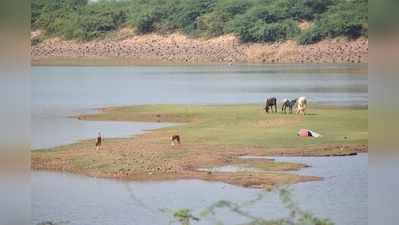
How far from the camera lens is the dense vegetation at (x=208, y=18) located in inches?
280

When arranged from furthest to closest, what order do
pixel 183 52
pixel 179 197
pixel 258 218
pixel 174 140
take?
pixel 183 52 < pixel 174 140 < pixel 179 197 < pixel 258 218

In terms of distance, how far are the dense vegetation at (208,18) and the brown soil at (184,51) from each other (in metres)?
0.05

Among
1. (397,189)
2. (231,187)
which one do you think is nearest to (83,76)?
(231,187)

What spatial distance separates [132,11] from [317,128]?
149cm

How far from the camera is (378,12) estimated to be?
21.7 feet

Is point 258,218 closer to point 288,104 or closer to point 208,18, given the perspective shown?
point 288,104

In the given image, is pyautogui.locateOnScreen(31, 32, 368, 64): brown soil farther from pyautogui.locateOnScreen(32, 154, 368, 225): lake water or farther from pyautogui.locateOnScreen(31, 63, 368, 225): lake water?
pyautogui.locateOnScreen(32, 154, 368, 225): lake water

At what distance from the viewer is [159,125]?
7250 mm

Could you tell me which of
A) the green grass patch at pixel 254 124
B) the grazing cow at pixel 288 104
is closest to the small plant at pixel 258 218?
the green grass patch at pixel 254 124

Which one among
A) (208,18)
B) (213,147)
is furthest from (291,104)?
(208,18)

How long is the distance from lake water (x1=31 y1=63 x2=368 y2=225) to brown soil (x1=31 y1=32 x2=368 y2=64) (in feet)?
0.20

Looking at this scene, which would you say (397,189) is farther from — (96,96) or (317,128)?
(96,96)

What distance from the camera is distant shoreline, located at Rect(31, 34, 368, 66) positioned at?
7180 millimetres

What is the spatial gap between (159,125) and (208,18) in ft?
2.62
